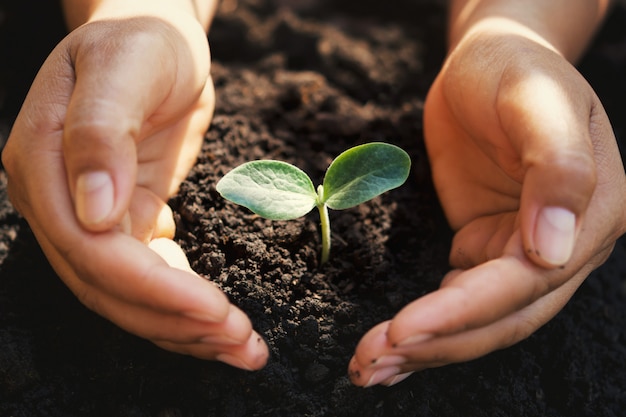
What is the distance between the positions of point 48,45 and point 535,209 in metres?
1.83

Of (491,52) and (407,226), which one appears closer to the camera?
(491,52)

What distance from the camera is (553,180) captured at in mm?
1123

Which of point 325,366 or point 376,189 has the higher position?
point 376,189

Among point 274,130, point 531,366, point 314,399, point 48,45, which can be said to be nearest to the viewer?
point 314,399

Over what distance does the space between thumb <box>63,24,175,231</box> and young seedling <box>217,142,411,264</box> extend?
0.23 m

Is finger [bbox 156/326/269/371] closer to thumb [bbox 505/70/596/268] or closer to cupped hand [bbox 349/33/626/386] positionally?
cupped hand [bbox 349/33/626/386]

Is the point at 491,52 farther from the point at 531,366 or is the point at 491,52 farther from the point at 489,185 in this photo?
the point at 531,366

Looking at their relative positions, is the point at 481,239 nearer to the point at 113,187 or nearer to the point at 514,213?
the point at 514,213

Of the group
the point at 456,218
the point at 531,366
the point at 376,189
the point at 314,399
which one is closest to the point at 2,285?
the point at 314,399

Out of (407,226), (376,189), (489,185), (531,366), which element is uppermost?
(376,189)

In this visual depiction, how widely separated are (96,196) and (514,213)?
98 cm

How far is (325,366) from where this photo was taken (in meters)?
1.36

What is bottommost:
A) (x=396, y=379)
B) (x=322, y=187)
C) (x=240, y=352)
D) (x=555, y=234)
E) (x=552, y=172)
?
(x=396, y=379)

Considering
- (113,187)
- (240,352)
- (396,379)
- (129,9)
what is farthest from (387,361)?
(129,9)
